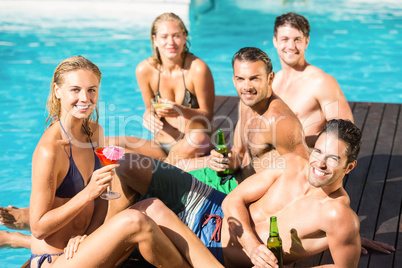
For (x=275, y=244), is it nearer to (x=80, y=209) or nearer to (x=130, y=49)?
(x=80, y=209)

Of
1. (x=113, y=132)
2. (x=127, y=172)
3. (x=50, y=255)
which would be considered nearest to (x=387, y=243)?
(x=127, y=172)

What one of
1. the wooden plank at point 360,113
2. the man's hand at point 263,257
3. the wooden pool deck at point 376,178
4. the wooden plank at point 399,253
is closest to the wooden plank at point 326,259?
the wooden pool deck at point 376,178

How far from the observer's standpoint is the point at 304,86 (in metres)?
5.05

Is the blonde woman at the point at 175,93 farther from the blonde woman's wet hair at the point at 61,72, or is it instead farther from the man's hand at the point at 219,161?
the blonde woman's wet hair at the point at 61,72

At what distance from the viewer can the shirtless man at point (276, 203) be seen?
315cm

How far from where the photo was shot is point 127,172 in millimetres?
3881

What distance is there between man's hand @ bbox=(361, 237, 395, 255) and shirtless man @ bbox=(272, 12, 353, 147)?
1150mm

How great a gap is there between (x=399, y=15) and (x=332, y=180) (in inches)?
555

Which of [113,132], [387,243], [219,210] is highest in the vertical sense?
[219,210]

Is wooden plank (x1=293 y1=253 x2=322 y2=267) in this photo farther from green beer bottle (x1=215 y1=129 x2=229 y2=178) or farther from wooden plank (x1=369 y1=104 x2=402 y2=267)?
green beer bottle (x1=215 y1=129 x2=229 y2=178)

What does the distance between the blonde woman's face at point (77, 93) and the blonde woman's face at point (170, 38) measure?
2052mm

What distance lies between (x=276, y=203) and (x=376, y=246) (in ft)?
3.50

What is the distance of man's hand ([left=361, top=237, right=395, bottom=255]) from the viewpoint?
400 centimetres

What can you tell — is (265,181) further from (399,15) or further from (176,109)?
(399,15)
